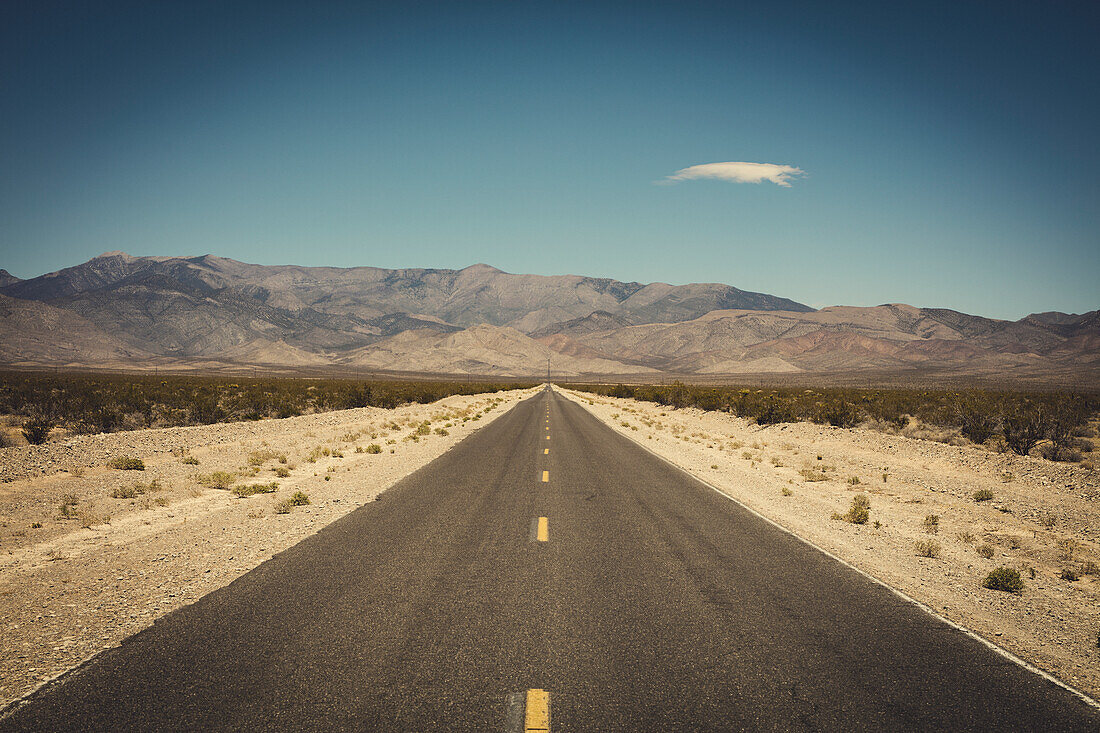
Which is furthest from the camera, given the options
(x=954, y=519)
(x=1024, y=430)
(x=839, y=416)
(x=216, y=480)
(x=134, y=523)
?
(x=839, y=416)

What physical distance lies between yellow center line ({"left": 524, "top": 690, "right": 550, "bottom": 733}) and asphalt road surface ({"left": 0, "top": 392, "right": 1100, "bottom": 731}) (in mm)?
18

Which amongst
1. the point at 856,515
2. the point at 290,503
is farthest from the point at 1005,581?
the point at 290,503

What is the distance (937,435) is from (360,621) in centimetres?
2365

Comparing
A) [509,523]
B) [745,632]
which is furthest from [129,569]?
[745,632]

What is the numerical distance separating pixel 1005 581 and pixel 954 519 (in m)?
4.89

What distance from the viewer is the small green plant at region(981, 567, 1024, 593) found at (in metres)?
6.84

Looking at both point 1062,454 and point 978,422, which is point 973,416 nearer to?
point 978,422

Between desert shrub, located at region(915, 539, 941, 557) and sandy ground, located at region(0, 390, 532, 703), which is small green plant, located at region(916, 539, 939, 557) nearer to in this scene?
desert shrub, located at region(915, 539, 941, 557)

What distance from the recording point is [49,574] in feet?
21.9

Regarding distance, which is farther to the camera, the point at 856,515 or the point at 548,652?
the point at 856,515

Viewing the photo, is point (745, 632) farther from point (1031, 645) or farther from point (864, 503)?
point (864, 503)

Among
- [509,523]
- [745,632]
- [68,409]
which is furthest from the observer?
[68,409]

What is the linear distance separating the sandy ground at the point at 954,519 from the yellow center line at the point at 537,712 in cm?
459

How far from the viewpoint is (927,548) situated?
8.50 meters
